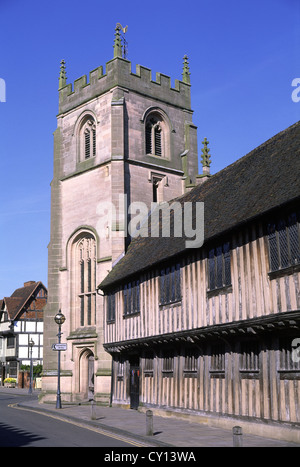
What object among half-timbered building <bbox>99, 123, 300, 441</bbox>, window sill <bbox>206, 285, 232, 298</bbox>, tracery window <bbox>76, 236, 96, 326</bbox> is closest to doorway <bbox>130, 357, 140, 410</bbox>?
half-timbered building <bbox>99, 123, 300, 441</bbox>

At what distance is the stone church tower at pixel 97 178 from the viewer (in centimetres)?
2848

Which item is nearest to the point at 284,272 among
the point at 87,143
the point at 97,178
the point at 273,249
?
the point at 273,249

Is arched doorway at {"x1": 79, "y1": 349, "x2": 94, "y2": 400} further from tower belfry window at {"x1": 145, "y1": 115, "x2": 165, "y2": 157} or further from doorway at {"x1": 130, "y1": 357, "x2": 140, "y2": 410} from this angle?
tower belfry window at {"x1": 145, "y1": 115, "x2": 165, "y2": 157}

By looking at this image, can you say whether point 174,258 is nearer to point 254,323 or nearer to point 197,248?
point 197,248

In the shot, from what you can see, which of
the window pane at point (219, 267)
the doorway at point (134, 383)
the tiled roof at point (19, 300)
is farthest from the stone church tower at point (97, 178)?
the tiled roof at point (19, 300)

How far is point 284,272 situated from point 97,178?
17.7 meters

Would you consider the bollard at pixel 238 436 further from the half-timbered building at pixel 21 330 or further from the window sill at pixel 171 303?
the half-timbered building at pixel 21 330

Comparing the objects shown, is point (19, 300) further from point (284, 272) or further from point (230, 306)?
point (284, 272)

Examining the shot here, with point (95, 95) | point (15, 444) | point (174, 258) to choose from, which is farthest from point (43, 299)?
point (15, 444)

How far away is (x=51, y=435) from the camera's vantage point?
577 inches

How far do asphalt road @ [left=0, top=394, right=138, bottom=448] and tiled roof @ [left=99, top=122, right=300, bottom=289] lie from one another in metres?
6.20

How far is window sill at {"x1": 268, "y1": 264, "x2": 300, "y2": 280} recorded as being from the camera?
42.5ft

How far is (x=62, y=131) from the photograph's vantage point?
32938 mm

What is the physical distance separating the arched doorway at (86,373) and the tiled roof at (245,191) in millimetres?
7255
